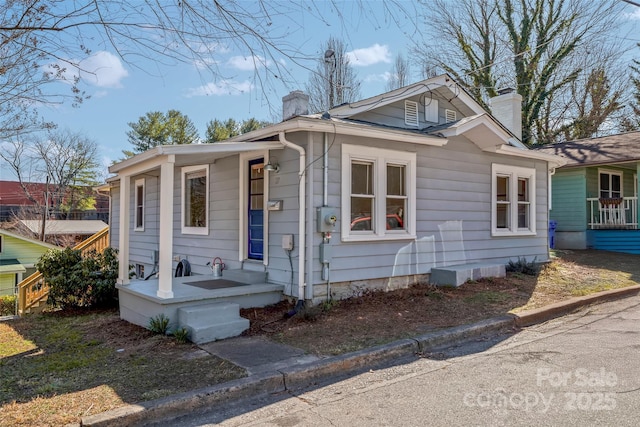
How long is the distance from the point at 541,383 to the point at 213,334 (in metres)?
3.70

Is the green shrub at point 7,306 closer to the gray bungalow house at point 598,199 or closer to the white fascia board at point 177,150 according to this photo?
the white fascia board at point 177,150

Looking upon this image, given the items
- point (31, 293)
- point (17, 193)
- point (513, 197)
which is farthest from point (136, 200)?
point (17, 193)

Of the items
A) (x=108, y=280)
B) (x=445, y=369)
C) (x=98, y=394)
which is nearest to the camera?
(x=98, y=394)

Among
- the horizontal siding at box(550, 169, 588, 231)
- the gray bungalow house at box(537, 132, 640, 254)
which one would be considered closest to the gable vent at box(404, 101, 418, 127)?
the gray bungalow house at box(537, 132, 640, 254)

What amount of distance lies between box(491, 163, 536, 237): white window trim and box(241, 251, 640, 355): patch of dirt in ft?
3.52

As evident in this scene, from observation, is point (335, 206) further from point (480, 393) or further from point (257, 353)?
point (480, 393)

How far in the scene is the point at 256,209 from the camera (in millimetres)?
7898

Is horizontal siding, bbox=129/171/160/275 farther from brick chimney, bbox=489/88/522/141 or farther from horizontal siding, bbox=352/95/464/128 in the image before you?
brick chimney, bbox=489/88/522/141

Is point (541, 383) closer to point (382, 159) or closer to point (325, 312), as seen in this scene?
point (325, 312)

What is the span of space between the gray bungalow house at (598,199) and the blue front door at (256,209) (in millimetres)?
12164

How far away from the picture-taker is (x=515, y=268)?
9.48 meters

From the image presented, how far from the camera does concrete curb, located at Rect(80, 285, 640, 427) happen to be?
338 cm

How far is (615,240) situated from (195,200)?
13319 millimetres

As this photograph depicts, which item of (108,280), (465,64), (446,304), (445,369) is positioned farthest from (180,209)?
(465,64)
